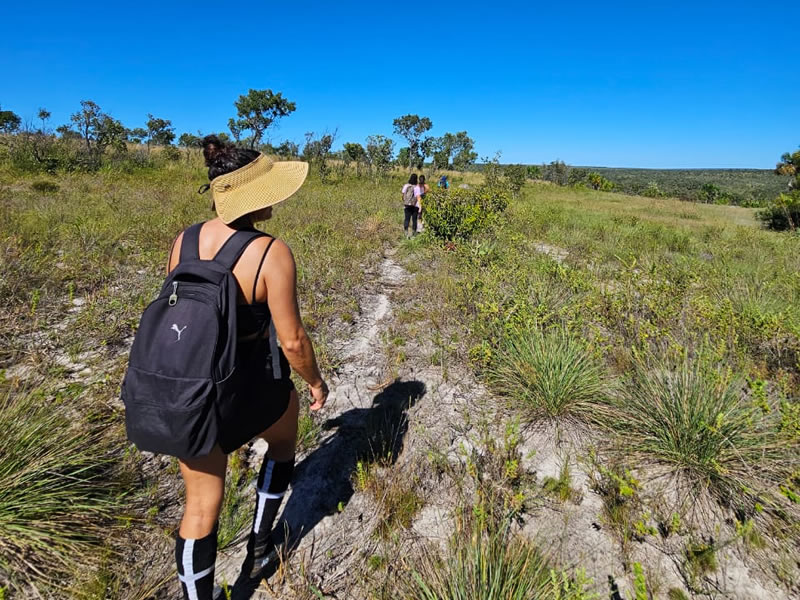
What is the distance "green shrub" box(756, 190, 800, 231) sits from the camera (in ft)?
54.9

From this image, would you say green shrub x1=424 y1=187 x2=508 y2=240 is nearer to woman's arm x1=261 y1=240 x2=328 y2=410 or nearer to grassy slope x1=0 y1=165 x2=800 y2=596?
grassy slope x1=0 y1=165 x2=800 y2=596

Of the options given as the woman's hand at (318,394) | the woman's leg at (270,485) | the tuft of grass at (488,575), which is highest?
the woman's hand at (318,394)

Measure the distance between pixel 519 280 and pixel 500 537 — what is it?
336 cm

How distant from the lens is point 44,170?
13.0m

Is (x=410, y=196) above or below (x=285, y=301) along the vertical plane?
above

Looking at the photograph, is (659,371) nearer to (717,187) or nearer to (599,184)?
(599,184)

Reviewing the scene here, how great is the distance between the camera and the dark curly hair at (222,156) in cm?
136

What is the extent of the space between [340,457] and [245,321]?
1.58m

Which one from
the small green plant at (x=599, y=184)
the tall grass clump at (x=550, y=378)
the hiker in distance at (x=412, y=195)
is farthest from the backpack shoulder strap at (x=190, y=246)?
the small green plant at (x=599, y=184)

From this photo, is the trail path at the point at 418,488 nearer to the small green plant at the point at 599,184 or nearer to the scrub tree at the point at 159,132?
the scrub tree at the point at 159,132

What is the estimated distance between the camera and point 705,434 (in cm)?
224

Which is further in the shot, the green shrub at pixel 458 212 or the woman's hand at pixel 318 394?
the green shrub at pixel 458 212

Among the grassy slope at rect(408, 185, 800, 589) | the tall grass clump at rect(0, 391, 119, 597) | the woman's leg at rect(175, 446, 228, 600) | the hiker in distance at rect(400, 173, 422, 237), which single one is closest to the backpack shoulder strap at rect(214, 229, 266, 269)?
the woman's leg at rect(175, 446, 228, 600)

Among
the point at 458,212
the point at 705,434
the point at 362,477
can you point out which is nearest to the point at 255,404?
the point at 362,477
